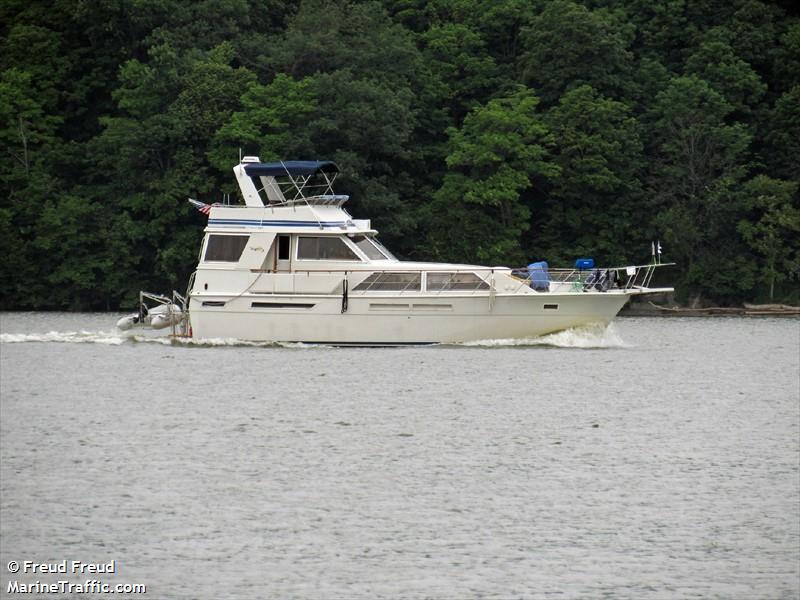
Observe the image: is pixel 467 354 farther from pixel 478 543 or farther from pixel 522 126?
pixel 522 126

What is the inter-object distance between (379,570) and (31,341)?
109ft

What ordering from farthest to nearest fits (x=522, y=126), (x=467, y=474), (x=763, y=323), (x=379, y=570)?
(x=522, y=126) < (x=763, y=323) < (x=467, y=474) < (x=379, y=570)

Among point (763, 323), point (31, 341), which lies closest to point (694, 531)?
point (31, 341)

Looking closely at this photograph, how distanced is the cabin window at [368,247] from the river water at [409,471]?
2.82 meters

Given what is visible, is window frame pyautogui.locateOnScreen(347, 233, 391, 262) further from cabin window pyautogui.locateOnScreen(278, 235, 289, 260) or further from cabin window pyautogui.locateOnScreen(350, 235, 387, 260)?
cabin window pyautogui.locateOnScreen(278, 235, 289, 260)

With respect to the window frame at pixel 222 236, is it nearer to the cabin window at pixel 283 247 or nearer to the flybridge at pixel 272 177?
the cabin window at pixel 283 247

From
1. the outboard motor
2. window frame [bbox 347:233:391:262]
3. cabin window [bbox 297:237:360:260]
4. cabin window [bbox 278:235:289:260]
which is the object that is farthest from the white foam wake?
cabin window [bbox 278:235:289:260]

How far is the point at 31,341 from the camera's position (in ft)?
181

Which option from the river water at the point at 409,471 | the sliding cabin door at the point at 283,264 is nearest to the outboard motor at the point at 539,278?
the river water at the point at 409,471

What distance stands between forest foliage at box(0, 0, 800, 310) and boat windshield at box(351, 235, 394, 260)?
77.2ft

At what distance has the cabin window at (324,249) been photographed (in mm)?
50000

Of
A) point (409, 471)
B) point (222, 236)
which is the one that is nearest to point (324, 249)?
point (222, 236)

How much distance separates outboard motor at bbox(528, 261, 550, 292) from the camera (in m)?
49.2

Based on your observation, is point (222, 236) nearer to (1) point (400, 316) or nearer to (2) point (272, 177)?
(2) point (272, 177)
